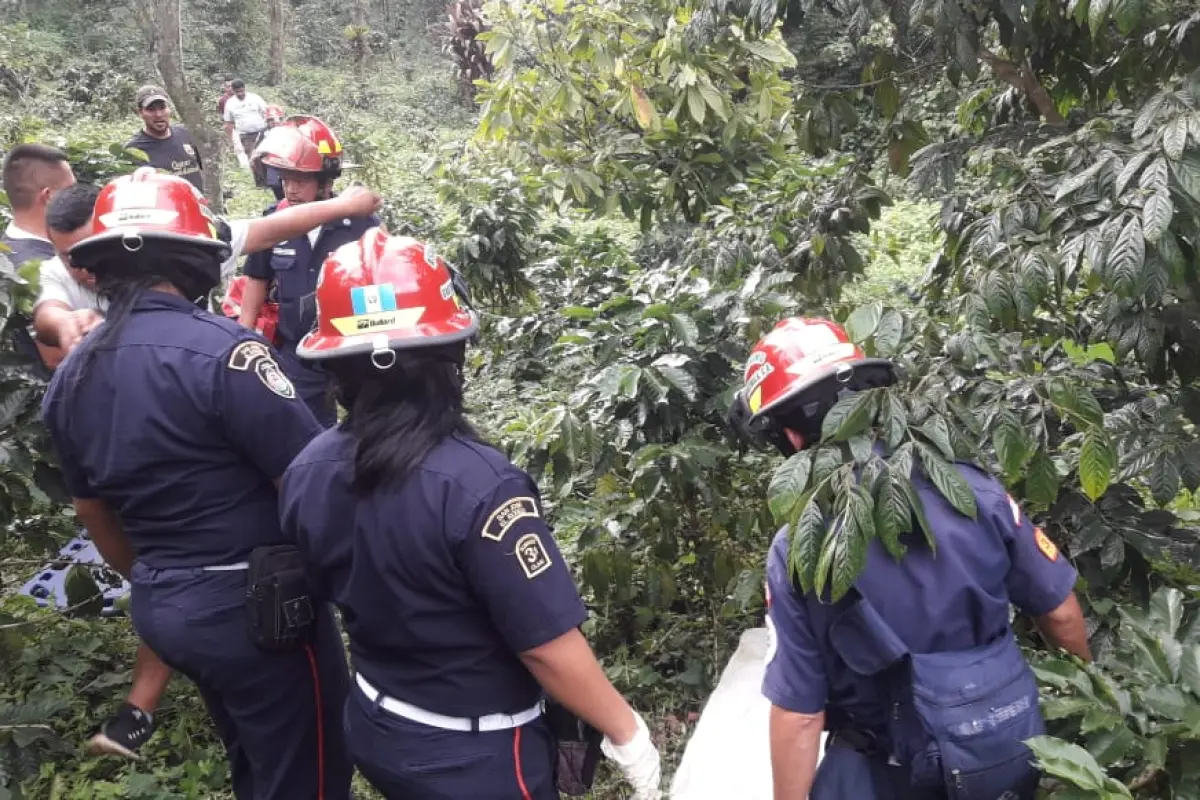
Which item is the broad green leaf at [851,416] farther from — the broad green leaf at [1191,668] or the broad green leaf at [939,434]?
the broad green leaf at [1191,668]

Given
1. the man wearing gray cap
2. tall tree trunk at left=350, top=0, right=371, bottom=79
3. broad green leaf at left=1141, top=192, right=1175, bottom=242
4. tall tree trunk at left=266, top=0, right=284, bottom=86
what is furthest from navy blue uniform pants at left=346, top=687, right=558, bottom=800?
tall tree trunk at left=350, top=0, right=371, bottom=79

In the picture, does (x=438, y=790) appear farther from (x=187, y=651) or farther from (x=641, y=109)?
(x=641, y=109)

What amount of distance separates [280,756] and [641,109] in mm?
3442

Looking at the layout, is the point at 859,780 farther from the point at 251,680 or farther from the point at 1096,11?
the point at 1096,11

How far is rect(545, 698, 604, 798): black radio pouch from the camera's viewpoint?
2.07m

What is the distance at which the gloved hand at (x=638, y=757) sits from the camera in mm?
2006

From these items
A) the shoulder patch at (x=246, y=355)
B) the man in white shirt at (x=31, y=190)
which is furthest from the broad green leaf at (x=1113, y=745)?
the man in white shirt at (x=31, y=190)

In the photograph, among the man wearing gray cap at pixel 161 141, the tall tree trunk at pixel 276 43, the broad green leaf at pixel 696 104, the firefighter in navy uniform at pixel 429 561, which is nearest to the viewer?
the firefighter in navy uniform at pixel 429 561

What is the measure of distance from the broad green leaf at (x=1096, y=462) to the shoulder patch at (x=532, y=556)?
1268mm

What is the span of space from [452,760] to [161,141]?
6.67 metres

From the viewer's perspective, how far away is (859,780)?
74.3 inches

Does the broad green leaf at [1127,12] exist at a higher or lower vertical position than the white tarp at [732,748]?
higher

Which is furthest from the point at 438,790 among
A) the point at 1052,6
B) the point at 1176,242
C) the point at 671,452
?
the point at 1052,6

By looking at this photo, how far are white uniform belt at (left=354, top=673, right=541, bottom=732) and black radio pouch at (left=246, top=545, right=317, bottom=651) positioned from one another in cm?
41
